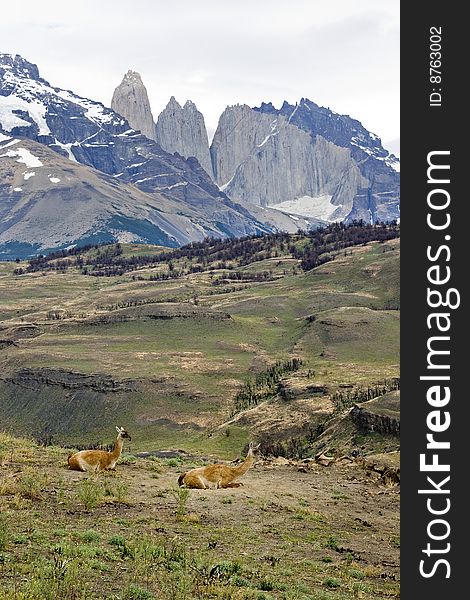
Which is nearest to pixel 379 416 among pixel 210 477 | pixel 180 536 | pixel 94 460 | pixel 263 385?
pixel 210 477

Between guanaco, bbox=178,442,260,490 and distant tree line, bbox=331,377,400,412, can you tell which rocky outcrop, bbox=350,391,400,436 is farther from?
guanaco, bbox=178,442,260,490

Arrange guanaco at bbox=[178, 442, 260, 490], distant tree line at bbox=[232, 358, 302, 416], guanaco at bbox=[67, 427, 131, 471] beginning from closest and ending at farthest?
1. guanaco at bbox=[178, 442, 260, 490]
2. guanaco at bbox=[67, 427, 131, 471]
3. distant tree line at bbox=[232, 358, 302, 416]

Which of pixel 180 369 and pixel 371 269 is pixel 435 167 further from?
pixel 371 269

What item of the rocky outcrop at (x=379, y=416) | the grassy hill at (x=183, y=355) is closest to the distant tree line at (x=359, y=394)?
the grassy hill at (x=183, y=355)

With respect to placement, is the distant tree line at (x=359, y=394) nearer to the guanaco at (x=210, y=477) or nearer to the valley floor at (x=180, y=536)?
the valley floor at (x=180, y=536)

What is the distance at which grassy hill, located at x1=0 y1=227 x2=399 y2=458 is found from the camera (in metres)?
78.2

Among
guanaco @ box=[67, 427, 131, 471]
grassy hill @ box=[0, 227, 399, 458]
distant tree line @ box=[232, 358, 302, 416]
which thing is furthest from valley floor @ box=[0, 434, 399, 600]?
distant tree line @ box=[232, 358, 302, 416]

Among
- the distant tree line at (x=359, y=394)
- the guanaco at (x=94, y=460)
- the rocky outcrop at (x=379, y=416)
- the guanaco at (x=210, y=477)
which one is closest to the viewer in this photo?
the guanaco at (x=210, y=477)

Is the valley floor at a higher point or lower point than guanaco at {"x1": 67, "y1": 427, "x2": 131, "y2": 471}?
lower

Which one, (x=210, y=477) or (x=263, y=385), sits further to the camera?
(x=263, y=385)

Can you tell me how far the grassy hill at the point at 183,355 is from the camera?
78250mm

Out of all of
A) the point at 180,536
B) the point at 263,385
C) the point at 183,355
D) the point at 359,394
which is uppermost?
the point at 183,355

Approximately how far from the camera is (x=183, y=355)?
103 meters

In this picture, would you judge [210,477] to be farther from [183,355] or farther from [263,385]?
[183,355]
